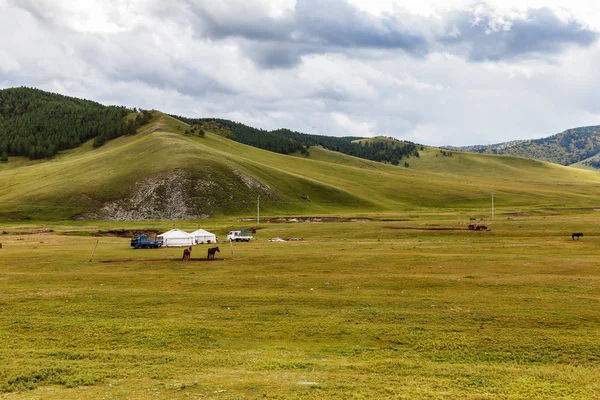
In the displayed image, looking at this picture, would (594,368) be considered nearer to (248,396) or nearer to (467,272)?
(248,396)

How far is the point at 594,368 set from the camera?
58.7 ft

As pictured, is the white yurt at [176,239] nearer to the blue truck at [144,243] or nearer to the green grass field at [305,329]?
the blue truck at [144,243]

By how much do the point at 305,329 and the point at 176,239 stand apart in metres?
54.9

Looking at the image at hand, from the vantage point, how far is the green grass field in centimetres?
1620

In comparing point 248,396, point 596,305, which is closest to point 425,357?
point 248,396

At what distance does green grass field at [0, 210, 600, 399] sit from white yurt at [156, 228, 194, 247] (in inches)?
1073

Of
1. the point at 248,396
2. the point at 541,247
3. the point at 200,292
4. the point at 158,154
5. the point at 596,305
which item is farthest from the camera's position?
the point at 158,154

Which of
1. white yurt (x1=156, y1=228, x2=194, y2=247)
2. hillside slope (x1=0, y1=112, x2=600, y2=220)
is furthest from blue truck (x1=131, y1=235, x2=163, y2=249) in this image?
hillside slope (x1=0, y1=112, x2=600, y2=220)

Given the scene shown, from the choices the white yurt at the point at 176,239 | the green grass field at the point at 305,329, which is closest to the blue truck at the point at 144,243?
the white yurt at the point at 176,239

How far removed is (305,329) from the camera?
936 inches

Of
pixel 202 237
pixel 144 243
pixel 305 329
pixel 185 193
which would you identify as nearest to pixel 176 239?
pixel 202 237

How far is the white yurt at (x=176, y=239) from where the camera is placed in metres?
73.8

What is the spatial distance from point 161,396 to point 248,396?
2915 mm

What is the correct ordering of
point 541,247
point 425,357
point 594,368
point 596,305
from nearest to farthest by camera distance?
point 594,368 < point 425,357 < point 596,305 < point 541,247
